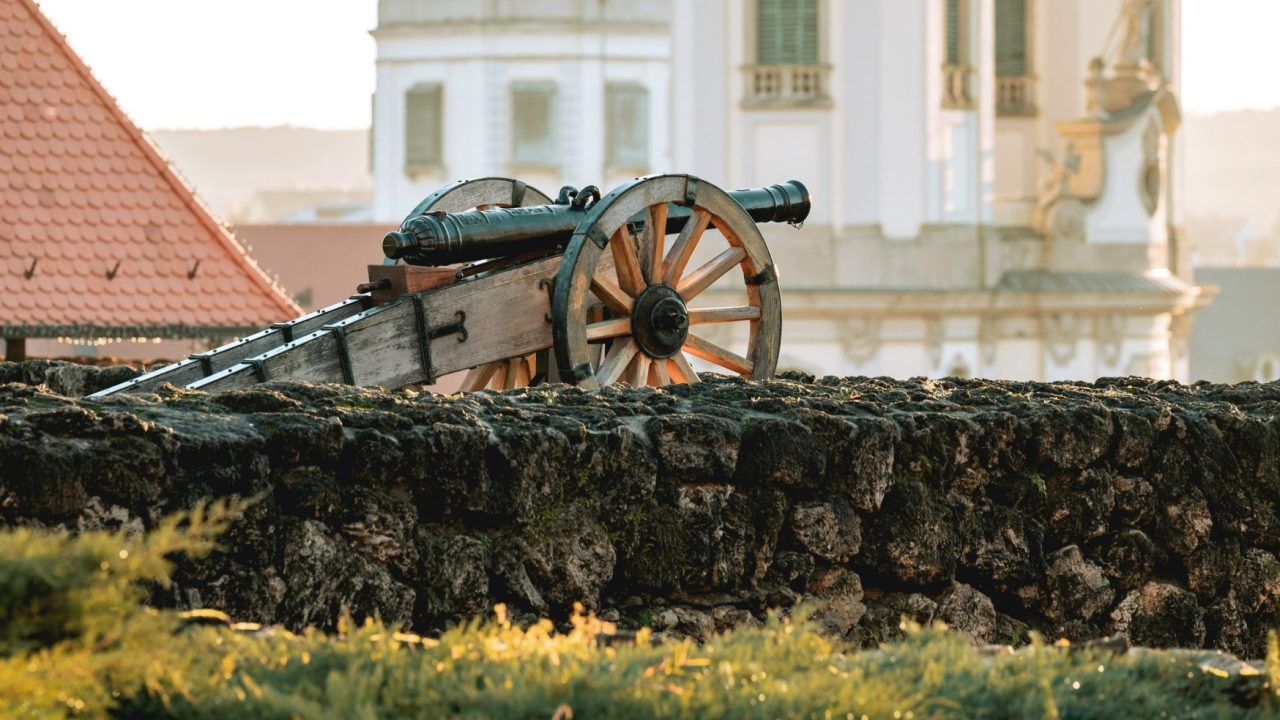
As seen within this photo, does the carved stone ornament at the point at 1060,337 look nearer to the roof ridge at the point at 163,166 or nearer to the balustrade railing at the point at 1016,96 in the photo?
the balustrade railing at the point at 1016,96

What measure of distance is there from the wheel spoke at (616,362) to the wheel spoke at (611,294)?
0.12m

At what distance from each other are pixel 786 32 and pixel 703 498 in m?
43.2

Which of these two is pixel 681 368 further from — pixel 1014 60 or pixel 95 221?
pixel 1014 60

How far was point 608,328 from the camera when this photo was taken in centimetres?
930

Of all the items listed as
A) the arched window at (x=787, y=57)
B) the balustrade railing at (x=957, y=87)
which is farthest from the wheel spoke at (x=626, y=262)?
the balustrade railing at (x=957, y=87)

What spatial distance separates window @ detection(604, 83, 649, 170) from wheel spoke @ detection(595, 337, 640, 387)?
5727 centimetres

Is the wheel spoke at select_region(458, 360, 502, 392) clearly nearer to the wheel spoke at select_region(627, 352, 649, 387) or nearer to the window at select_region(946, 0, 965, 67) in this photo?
the wheel spoke at select_region(627, 352, 649, 387)

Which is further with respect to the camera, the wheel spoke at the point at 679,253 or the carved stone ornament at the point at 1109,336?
the carved stone ornament at the point at 1109,336

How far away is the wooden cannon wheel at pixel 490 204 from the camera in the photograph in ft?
31.4

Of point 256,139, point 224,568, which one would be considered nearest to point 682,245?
point 224,568

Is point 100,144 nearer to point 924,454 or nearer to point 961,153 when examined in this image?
point 924,454

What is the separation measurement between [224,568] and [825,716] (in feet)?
6.41

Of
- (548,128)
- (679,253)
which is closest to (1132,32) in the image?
(548,128)

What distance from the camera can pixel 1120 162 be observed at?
180 ft
